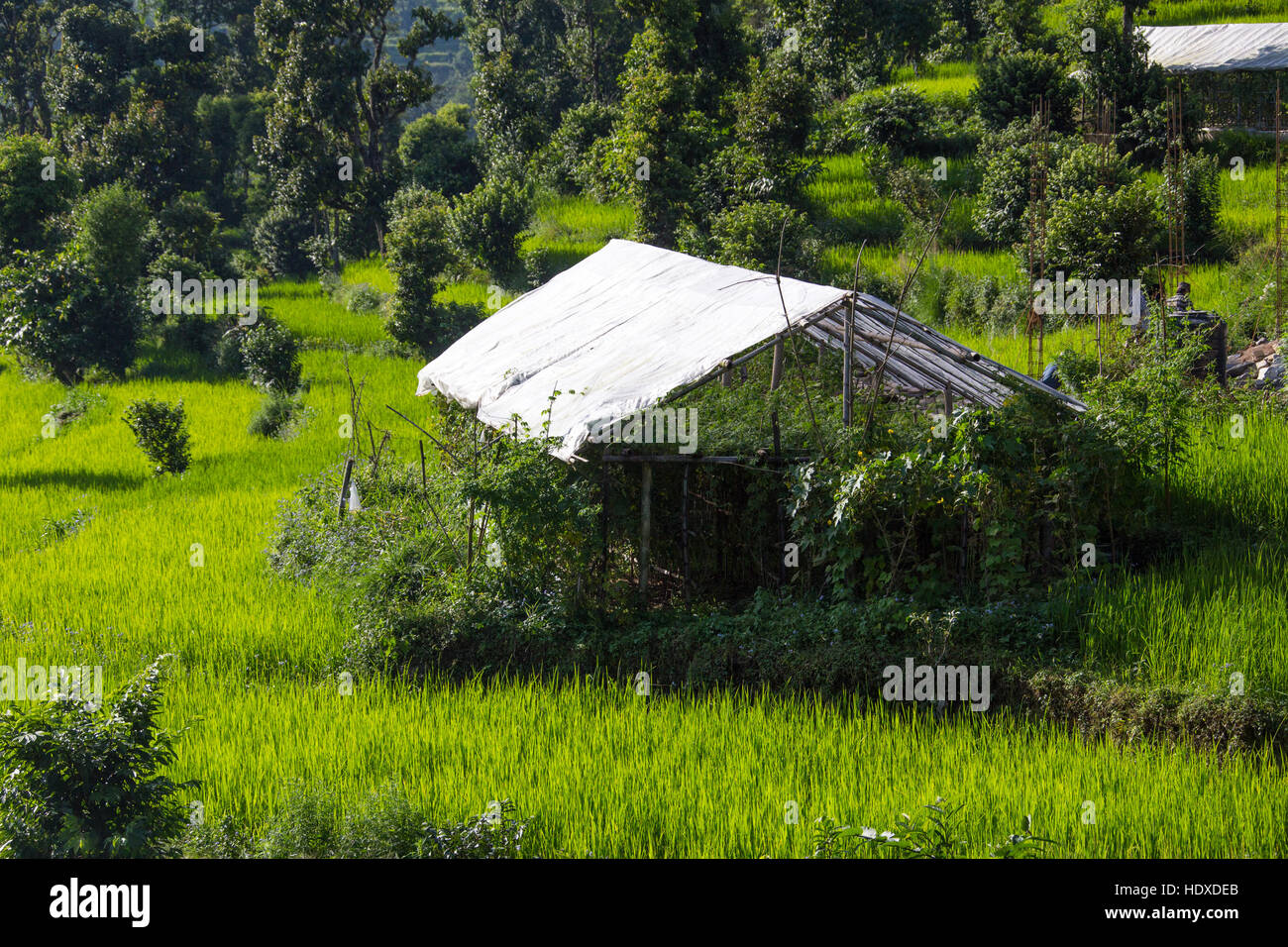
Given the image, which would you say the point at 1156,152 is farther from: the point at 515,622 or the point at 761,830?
the point at 761,830

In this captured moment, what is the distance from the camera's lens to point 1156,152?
22078mm

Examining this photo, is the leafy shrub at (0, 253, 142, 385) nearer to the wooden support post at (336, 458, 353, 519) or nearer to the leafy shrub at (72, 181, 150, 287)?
the leafy shrub at (72, 181, 150, 287)

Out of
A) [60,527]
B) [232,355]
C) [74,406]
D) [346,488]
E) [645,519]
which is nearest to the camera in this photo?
[645,519]

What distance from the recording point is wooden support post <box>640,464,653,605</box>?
29.2 ft

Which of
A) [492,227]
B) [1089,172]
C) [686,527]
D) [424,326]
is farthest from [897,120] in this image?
[686,527]

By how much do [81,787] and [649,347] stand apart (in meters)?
6.03

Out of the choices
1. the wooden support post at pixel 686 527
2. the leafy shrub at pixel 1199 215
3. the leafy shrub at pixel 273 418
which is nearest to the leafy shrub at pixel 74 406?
the leafy shrub at pixel 273 418

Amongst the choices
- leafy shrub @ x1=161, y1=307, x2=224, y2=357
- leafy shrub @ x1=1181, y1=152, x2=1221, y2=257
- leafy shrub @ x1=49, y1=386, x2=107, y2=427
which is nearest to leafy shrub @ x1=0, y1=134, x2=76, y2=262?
leafy shrub @ x1=161, y1=307, x2=224, y2=357

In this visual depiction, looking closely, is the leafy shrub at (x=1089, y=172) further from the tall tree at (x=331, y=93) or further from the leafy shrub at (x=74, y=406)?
the leafy shrub at (x=74, y=406)

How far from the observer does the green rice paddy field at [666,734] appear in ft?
18.9

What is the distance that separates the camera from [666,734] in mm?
7074

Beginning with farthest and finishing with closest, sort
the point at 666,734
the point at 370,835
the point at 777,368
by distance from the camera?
the point at 777,368 → the point at 666,734 → the point at 370,835

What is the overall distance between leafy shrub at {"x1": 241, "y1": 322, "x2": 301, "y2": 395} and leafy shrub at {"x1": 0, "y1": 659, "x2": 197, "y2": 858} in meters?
14.3

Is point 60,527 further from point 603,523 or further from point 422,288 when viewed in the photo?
point 422,288
